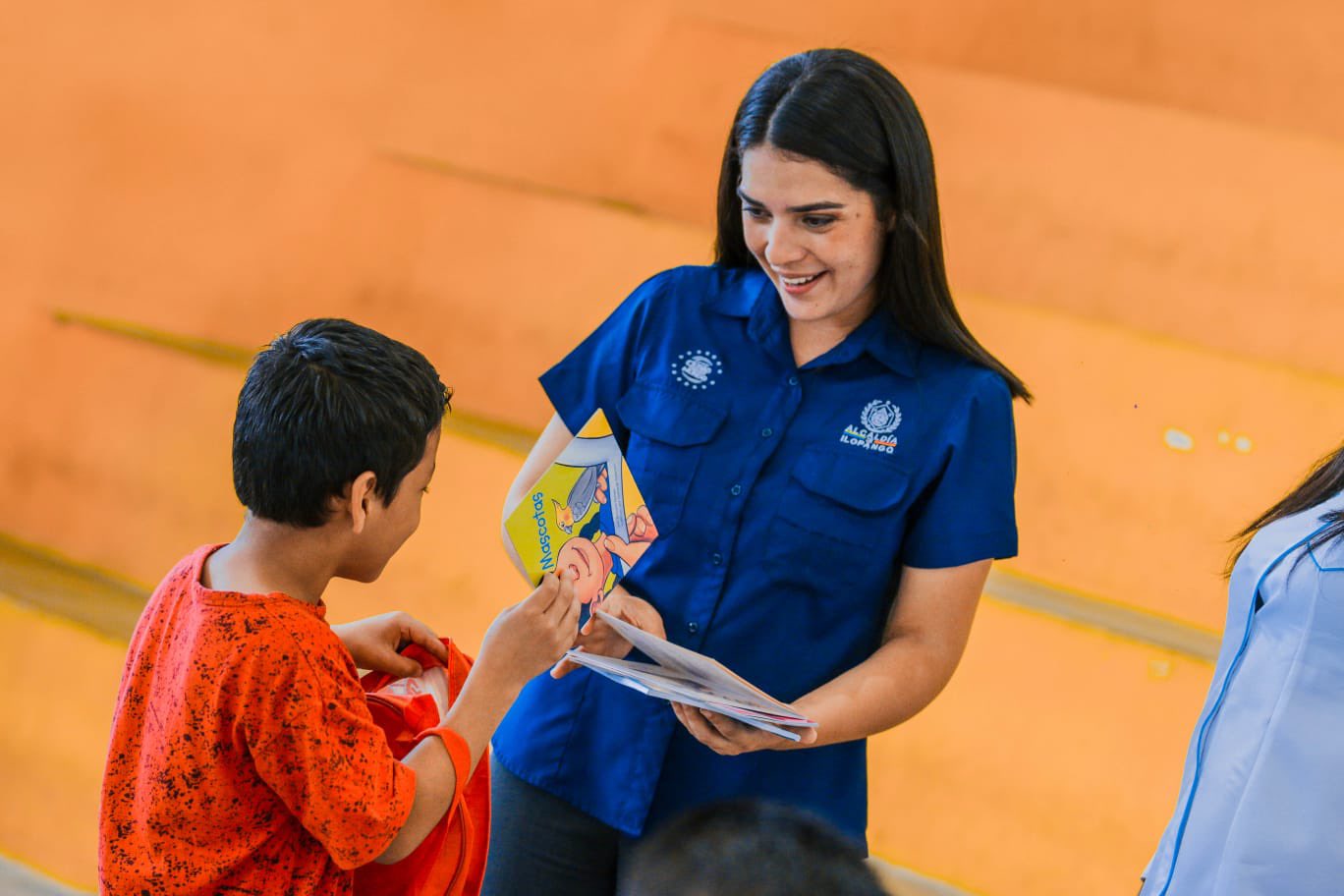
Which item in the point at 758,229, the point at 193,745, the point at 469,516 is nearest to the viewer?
the point at 193,745

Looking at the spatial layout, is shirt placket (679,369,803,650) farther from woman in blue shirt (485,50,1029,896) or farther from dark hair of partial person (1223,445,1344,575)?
dark hair of partial person (1223,445,1344,575)

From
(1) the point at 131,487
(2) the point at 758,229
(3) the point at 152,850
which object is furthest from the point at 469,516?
(3) the point at 152,850

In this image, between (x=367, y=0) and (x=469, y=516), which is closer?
(x=469, y=516)

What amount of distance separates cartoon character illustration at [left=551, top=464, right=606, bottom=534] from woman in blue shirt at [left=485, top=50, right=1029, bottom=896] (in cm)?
18

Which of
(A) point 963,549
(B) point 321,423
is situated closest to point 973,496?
(A) point 963,549

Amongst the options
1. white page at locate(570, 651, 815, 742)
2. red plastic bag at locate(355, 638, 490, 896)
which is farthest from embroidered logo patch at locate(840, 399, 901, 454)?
red plastic bag at locate(355, 638, 490, 896)

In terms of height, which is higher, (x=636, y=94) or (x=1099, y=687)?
(x=636, y=94)

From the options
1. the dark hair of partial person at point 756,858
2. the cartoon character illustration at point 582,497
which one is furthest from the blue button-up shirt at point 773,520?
the dark hair of partial person at point 756,858

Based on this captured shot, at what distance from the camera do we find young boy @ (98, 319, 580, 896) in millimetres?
1108

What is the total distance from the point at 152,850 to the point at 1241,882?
96cm

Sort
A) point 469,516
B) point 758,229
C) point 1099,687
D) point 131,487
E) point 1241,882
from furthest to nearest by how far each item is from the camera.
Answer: point 131,487 → point 469,516 → point 1099,687 → point 758,229 → point 1241,882

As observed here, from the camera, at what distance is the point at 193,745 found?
3.64 feet

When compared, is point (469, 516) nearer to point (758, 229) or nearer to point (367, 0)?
point (367, 0)

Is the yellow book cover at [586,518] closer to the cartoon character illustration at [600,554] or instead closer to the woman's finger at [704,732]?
the cartoon character illustration at [600,554]
